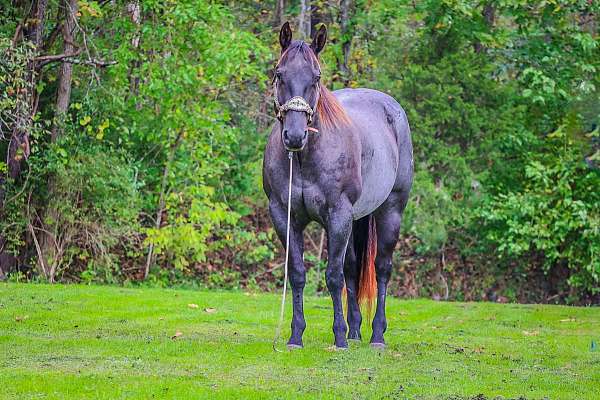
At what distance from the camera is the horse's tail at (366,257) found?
27.9 feet

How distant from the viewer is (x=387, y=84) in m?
16.0

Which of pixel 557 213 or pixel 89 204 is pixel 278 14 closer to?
pixel 89 204

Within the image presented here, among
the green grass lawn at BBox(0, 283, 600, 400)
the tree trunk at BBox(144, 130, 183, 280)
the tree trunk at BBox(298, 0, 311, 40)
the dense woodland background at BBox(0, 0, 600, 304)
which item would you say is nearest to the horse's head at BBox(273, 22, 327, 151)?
the green grass lawn at BBox(0, 283, 600, 400)

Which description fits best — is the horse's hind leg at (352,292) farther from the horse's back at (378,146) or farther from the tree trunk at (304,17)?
the tree trunk at (304,17)

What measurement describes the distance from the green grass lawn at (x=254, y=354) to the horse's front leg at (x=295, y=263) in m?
0.18

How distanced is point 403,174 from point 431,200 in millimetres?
6746

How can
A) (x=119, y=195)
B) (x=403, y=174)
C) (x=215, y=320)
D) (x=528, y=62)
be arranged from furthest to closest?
(x=528, y=62)
(x=119, y=195)
(x=215, y=320)
(x=403, y=174)

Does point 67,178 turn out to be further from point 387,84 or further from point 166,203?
point 387,84

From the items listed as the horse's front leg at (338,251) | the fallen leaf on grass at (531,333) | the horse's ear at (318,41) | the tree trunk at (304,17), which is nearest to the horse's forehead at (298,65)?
the horse's ear at (318,41)

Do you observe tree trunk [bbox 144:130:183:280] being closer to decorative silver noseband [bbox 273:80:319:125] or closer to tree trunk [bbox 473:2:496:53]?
tree trunk [bbox 473:2:496:53]

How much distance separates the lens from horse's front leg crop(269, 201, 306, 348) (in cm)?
741

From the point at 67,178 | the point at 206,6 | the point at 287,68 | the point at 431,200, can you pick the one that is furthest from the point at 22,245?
the point at 287,68

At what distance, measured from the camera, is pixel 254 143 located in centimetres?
1708

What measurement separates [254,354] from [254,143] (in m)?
10.1
